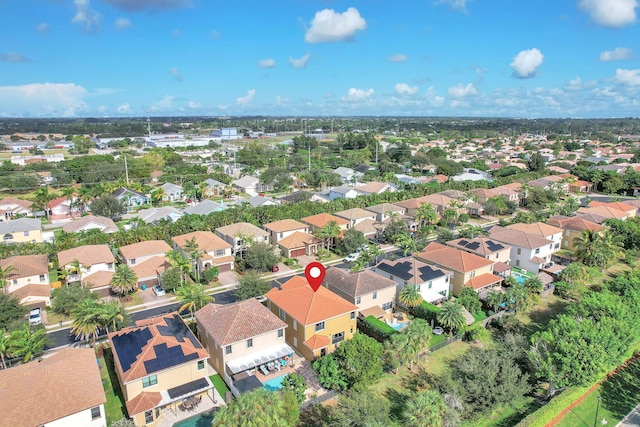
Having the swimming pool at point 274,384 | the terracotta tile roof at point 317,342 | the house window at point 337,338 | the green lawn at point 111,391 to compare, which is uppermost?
the terracotta tile roof at point 317,342

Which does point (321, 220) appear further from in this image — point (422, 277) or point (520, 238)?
point (520, 238)

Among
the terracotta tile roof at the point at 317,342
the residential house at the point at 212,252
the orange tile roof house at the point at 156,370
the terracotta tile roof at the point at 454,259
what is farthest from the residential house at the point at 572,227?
the orange tile roof house at the point at 156,370

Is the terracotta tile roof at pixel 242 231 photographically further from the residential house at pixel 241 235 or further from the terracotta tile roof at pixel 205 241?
the terracotta tile roof at pixel 205 241

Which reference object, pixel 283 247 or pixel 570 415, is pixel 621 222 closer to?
pixel 570 415

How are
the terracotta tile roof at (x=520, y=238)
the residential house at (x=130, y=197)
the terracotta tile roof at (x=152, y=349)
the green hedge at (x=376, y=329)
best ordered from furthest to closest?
the residential house at (x=130, y=197) < the terracotta tile roof at (x=520, y=238) < the green hedge at (x=376, y=329) < the terracotta tile roof at (x=152, y=349)

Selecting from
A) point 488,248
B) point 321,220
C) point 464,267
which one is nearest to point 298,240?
point 321,220

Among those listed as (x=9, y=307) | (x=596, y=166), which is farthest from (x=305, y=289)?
(x=596, y=166)

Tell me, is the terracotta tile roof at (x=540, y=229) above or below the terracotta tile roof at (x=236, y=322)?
above
